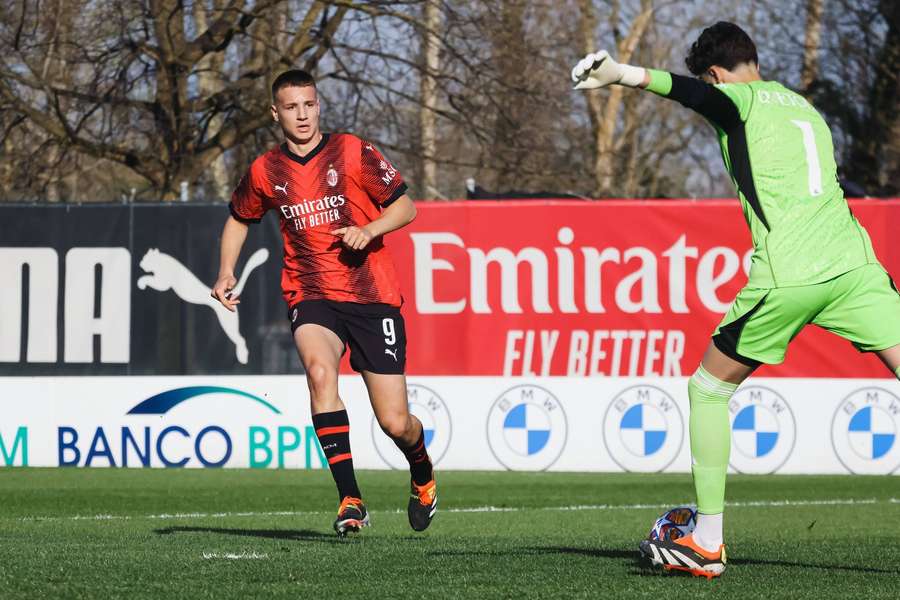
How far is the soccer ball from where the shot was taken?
18.5 ft

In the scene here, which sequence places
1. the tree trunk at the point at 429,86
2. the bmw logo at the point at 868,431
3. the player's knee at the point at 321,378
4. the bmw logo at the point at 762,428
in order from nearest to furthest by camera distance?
1. the player's knee at the point at 321,378
2. the bmw logo at the point at 868,431
3. the bmw logo at the point at 762,428
4. the tree trunk at the point at 429,86

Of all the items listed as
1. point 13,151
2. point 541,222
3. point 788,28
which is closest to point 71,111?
point 13,151

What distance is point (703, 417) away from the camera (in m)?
5.65

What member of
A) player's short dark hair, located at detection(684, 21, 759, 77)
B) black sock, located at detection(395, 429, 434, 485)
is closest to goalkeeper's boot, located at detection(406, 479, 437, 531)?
black sock, located at detection(395, 429, 434, 485)

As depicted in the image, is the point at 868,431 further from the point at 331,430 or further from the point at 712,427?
the point at 712,427

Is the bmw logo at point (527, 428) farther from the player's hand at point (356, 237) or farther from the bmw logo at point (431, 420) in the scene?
the player's hand at point (356, 237)

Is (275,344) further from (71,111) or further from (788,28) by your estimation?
(788,28)

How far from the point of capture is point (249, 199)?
7.18 metres

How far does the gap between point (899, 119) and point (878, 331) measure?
66.8ft

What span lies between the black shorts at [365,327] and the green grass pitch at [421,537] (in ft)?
2.81

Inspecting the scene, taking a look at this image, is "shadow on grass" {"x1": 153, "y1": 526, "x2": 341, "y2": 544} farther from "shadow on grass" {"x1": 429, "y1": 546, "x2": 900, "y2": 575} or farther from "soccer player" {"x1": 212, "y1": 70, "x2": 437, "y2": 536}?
"shadow on grass" {"x1": 429, "y1": 546, "x2": 900, "y2": 575}

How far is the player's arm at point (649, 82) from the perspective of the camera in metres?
5.17

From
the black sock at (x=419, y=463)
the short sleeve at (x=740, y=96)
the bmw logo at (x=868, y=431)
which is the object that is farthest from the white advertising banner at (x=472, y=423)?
the short sleeve at (x=740, y=96)

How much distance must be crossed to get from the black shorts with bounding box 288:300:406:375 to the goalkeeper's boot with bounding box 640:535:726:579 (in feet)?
6.34
